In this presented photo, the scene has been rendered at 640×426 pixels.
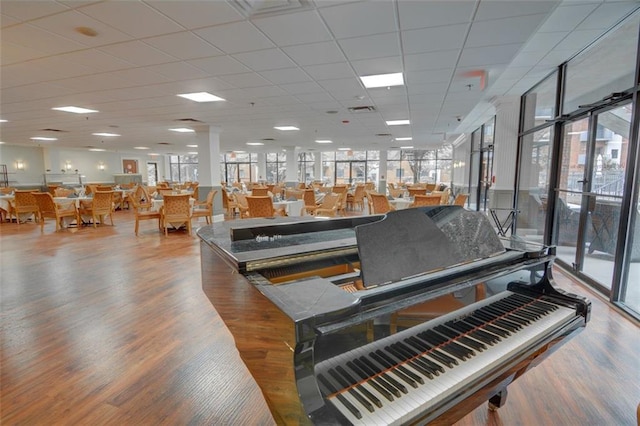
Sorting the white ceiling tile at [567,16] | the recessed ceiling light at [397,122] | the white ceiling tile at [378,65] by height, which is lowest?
the white ceiling tile at [378,65]

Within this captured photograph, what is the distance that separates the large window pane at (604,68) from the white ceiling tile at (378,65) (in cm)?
227

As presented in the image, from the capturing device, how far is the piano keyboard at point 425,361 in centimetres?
91

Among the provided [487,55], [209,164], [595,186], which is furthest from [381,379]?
[209,164]

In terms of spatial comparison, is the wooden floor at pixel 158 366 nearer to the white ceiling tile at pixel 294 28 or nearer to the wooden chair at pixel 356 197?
the white ceiling tile at pixel 294 28

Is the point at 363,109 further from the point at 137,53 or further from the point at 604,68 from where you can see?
the point at 137,53

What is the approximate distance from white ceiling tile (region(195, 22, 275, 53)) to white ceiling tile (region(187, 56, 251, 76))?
286mm

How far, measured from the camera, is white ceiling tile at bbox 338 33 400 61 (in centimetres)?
314

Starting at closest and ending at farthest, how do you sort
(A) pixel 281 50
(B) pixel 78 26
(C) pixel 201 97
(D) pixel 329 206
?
1. (B) pixel 78 26
2. (A) pixel 281 50
3. (C) pixel 201 97
4. (D) pixel 329 206

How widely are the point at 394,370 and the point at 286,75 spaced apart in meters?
4.07

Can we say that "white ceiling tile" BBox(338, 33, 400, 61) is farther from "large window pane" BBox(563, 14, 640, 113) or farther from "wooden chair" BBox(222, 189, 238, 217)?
"wooden chair" BBox(222, 189, 238, 217)

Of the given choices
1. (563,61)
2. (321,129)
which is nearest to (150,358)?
(563,61)

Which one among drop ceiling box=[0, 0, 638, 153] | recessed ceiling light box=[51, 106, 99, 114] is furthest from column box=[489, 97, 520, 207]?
recessed ceiling light box=[51, 106, 99, 114]

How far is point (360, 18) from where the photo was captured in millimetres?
2754

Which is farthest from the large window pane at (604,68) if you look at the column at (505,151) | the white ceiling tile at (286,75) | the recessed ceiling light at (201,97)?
the recessed ceiling light at (201,97)
